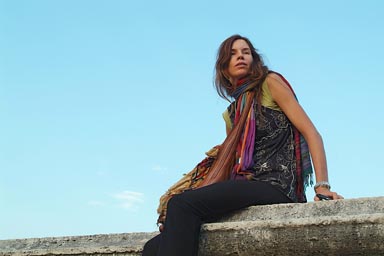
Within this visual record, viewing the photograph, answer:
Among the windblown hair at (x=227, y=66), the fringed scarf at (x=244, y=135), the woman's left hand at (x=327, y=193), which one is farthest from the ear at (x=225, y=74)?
the woman's left hand at (x=327, y=193)

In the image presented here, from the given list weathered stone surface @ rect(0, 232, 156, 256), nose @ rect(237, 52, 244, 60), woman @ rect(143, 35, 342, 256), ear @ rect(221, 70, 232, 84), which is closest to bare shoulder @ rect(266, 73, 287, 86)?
woman @ rect(143, 35, 342, 256)

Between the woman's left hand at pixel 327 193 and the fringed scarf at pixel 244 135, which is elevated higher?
the fringed scarf at pixel 244 135

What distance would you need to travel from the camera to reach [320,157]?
3.61m

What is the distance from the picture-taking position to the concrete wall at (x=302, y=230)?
2.73 m

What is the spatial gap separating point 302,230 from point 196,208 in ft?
2.01

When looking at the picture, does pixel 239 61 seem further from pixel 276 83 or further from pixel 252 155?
pixel 252 155

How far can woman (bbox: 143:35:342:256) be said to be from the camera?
321 cm

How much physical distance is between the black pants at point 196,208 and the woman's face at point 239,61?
1.00 m

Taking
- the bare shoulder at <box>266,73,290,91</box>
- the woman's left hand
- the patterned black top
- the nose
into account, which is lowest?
the woman's left hand

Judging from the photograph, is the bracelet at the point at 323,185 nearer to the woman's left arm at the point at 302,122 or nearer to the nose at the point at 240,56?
the woman's left arm at the point at 302,122

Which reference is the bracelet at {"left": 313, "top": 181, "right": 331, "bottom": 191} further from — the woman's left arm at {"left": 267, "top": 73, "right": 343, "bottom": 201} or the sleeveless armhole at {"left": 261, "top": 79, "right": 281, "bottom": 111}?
the sleeveless armhole at {"left": 261, "top": 79, "right": 281, "bottom": 111}

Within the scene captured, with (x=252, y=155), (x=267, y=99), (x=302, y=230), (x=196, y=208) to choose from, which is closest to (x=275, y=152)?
(x=252, y=155)

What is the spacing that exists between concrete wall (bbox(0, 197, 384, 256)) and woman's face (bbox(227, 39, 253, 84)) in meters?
1.22

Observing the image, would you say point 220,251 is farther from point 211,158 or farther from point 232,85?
point 232,85
